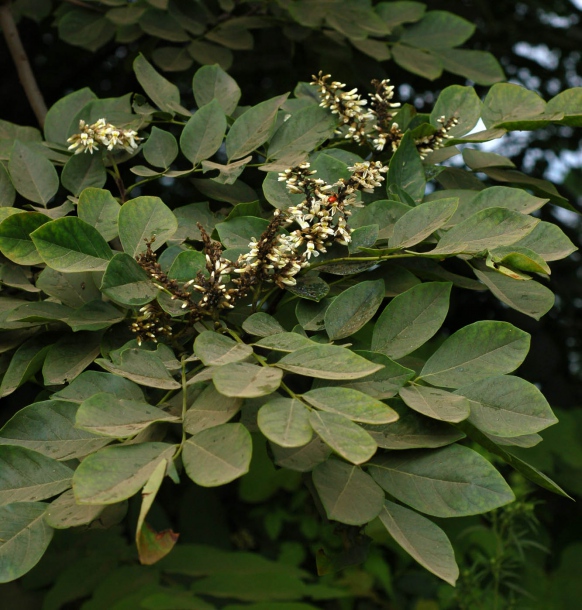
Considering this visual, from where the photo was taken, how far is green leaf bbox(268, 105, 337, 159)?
3.11 ft

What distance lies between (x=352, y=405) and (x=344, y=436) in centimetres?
4

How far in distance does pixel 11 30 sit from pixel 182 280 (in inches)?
41.0

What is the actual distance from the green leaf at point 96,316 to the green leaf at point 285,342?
19 cm

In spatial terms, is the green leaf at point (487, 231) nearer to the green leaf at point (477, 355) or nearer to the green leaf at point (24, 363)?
the green leaf at point (477, 355)

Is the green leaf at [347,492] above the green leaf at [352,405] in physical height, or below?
below

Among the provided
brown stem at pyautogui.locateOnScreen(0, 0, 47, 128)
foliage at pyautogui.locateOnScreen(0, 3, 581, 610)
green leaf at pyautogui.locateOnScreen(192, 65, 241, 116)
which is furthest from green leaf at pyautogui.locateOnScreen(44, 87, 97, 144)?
brown stem at pyautogui.locateOnScreen(0, 0, 47, 128)

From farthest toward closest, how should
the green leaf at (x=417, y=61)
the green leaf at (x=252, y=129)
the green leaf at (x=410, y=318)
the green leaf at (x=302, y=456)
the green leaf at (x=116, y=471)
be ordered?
1. the green leaf at (x=417, y=61)
2. the green leaf at (x=252, y=129)
3. the green leaf at (x=410, y=318)
4. the green leaf at (x=302, y=456)
5. the green leaf at (x=116, y=471)

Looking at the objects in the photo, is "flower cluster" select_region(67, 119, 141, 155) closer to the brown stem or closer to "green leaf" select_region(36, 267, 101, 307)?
"green leaf" select_region(36, 267, 101, 307)

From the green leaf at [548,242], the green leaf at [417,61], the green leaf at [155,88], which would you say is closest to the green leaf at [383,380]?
the green leaf at [548,242]

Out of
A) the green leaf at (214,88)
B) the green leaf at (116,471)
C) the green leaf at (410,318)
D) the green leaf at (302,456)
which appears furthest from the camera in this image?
the green leaf at (214,88)

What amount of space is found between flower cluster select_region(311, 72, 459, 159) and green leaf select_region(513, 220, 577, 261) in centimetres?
21

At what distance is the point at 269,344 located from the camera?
2.22 feet

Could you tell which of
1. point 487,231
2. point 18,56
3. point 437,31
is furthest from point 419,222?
point 18,56

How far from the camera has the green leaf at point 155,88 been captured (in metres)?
1.08
